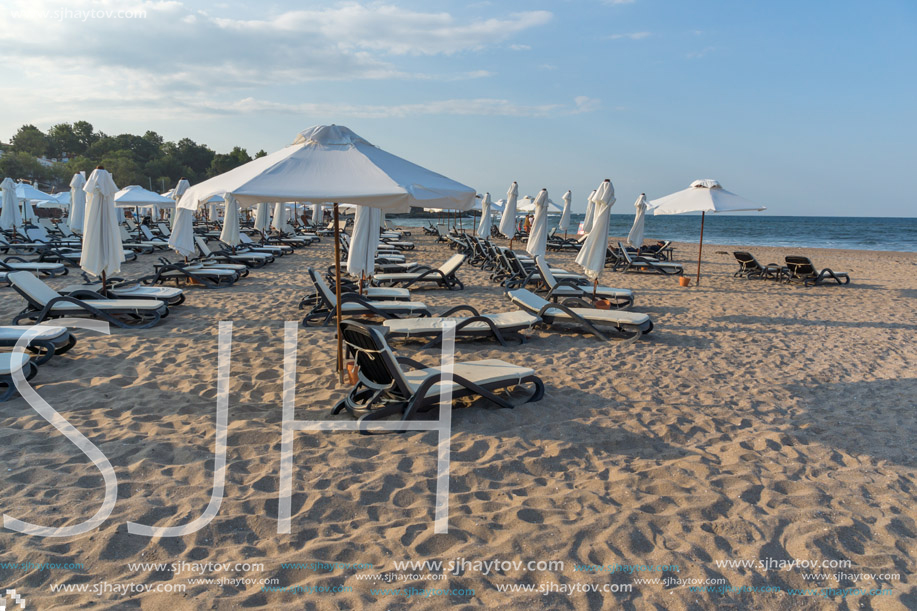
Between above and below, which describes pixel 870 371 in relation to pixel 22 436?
above

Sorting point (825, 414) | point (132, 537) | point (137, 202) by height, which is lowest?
point (132, 537)

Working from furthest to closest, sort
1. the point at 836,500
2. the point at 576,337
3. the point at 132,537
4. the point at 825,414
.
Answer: the point at 576,337 → the point at 825,414 → the point at 836,500 → the point at 132,537

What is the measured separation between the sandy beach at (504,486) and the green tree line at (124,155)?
59.0 metres

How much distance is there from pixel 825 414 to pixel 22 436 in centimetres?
595

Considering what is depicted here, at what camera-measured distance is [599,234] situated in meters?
8.02

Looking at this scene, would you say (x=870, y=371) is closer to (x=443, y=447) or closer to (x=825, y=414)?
(x=825, y=414)

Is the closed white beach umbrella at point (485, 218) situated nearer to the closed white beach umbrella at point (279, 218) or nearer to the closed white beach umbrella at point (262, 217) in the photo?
the closed white beach umbrella at point (279, 218)

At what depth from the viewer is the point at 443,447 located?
3.54m

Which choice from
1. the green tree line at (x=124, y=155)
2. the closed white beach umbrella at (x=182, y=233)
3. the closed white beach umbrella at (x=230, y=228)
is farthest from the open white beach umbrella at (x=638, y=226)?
the green tree line at (x=124, y=155)

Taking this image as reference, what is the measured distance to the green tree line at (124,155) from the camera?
5483cm

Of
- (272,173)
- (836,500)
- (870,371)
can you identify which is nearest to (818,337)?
(870,371)

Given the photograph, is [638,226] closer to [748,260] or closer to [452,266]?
[748,260]

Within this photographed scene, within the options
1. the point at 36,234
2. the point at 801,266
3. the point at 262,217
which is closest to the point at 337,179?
the point at 801,266

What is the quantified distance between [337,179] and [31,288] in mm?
5183
